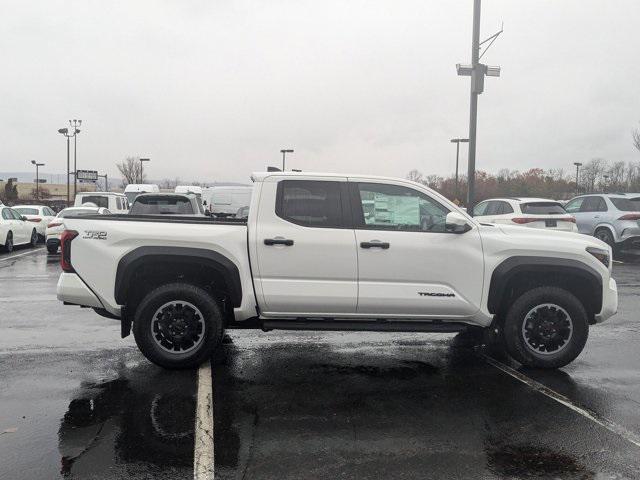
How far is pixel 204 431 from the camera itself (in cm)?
397

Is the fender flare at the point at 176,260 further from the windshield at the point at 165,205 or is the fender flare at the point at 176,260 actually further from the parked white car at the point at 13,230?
the parked white car at the point at 13,230

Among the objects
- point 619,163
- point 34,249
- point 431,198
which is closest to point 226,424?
point 431,198

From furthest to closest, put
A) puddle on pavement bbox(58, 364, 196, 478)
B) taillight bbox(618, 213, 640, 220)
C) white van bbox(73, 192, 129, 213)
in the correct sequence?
white van bbox(73, 192, 129, 213), taillight bbox(618, 213, 640, 220), puddle on pavement bbox(58, 364, 196, 478)

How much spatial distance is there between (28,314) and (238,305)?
14.4 ft

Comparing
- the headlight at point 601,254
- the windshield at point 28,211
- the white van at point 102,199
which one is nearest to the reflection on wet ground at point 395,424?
the headlight at point 601,254

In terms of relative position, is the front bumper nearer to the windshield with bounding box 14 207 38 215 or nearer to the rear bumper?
the rear bumper

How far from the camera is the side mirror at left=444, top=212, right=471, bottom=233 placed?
5.10 m

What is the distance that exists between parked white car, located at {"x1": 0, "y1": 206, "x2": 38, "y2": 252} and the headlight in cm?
1683

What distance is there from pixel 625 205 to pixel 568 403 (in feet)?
43.6

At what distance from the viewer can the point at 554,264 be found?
5.32m

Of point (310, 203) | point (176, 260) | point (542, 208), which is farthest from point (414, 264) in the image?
point (542, 208)

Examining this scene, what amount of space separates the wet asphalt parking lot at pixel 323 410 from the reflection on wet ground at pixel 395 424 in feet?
0.05

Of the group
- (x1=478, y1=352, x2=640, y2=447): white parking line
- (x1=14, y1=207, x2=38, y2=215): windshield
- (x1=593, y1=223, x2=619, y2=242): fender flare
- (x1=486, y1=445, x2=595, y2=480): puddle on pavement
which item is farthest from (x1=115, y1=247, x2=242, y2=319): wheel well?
(x1=14, y1=207, x2=38, y2=215): windshield

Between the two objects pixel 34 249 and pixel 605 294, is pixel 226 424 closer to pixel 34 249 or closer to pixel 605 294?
pixel 605 294
